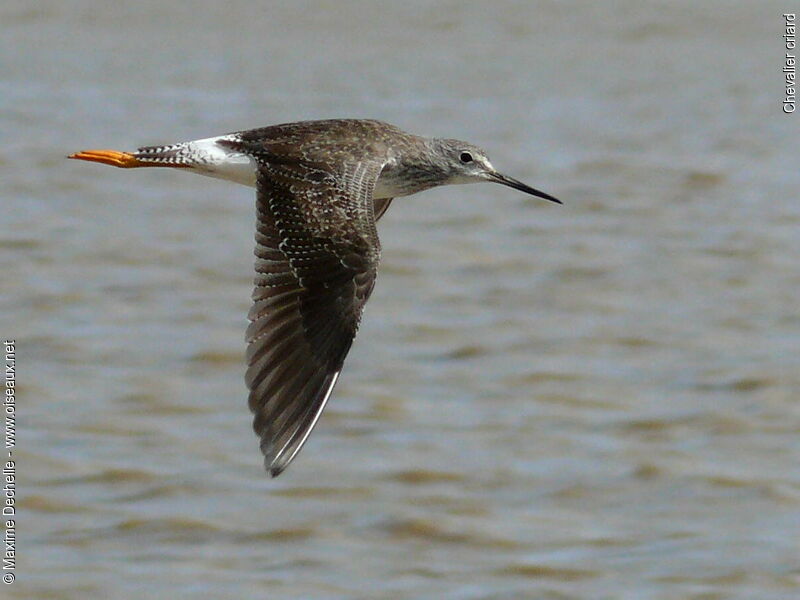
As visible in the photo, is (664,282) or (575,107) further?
(575,107)

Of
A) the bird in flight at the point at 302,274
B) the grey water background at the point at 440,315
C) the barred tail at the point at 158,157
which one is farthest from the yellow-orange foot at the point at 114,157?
the grey water background at the point at 440,315

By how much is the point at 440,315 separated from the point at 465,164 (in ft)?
14.0

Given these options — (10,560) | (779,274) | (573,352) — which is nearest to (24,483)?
(10,560)

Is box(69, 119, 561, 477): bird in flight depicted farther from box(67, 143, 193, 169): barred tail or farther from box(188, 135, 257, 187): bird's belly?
box(67, 143, 193, 169): barred tail

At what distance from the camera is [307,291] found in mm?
6934

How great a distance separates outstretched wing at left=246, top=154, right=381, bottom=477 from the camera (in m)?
6.84

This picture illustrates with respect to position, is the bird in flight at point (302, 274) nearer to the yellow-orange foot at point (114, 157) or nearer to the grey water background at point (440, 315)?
the yellow-orange foot at point (114, 157)

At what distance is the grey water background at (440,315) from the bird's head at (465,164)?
2164 millimetres

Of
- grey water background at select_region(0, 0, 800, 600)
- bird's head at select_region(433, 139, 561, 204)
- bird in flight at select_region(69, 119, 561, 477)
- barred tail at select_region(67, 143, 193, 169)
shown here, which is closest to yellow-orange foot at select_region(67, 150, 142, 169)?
barred tail at select_region(67, 143, 193, 169)

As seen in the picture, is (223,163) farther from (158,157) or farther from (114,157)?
(114,157)

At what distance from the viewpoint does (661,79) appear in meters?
16.7

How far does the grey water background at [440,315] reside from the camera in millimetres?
9359

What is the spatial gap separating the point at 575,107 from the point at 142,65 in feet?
13.6

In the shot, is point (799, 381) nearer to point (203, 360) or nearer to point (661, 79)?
point (203, 360)
